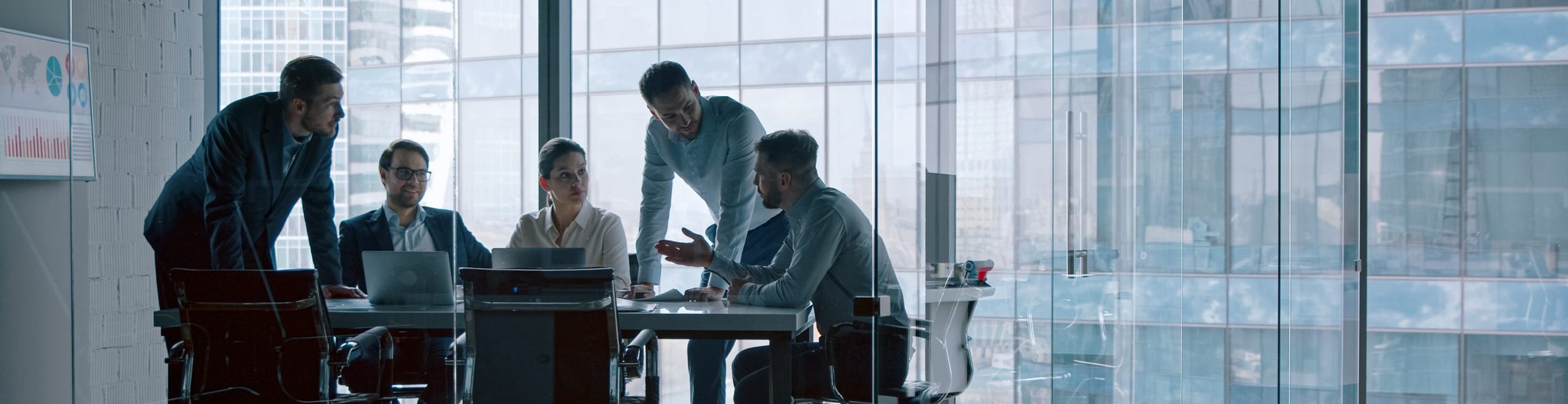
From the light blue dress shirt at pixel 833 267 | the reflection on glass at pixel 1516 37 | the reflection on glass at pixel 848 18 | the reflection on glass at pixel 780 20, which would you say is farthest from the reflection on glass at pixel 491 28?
the reflection on glass at pixel 1516 37

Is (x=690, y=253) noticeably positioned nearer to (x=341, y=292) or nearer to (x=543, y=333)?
(x=543, y=333)

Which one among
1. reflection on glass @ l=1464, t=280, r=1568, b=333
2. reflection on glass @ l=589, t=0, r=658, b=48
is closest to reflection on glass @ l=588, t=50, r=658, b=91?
reflection on glass @ l=589, t=0, r=658, b=48

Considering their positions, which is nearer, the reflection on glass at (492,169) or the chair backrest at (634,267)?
the chair backrest at (634,267)

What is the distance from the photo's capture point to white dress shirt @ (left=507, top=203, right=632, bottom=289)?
2969 mm

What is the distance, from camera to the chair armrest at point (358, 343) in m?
2.46

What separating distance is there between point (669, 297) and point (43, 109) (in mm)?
1840

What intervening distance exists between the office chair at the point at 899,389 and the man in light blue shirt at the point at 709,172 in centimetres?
54

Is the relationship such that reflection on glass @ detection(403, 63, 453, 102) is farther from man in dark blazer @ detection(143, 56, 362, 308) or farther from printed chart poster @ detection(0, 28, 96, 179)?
printed chart poster @ detection(0, 28, 96, 179)

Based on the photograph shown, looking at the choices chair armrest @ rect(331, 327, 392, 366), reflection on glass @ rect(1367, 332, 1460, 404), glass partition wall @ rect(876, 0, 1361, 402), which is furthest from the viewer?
reflection on glass @ rect(1367, 332, 1460, 404)

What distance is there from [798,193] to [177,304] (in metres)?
1.73

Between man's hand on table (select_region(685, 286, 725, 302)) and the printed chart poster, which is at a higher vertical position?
the printed chart poster

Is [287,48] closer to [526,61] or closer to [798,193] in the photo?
[526,61]

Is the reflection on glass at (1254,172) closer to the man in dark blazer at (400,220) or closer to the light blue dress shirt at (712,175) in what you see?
the light blue dress shirt at (712,175)

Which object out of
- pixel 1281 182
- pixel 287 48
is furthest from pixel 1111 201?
pixel 287 48
